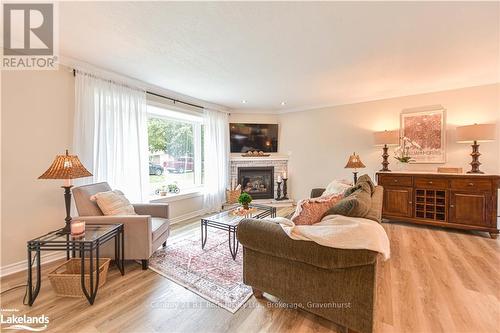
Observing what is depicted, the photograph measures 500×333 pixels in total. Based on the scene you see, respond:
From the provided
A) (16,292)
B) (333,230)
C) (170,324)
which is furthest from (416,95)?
(16,292)

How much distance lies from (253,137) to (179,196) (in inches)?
91.2

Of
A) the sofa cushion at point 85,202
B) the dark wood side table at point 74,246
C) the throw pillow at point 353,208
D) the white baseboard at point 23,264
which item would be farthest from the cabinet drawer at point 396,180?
the white baseboard at point 23,264

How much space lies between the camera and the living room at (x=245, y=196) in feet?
5.47

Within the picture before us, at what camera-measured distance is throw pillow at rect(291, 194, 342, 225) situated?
183 cm

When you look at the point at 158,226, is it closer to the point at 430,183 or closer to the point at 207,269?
the point at 207,269

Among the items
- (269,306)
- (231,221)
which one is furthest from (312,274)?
(231,221)

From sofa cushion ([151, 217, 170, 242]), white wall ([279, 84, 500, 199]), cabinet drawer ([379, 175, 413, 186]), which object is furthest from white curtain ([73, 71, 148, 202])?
cabinet drawer ([379, 175, 413, 186])

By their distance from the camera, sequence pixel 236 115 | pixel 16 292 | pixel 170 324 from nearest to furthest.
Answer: pixel 170 324
pixel 16 292
pixel 236 115

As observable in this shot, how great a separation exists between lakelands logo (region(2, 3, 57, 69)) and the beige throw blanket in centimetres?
262

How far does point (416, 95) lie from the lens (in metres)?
4.04

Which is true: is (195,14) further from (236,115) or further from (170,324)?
(236,115)

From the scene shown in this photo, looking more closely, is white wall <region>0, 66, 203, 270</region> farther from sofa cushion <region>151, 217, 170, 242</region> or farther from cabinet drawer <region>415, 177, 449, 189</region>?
cabinet drawer <region>415, 177, 449, 189</region>

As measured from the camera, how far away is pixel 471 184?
332cm

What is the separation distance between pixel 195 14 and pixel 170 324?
2.42 m
